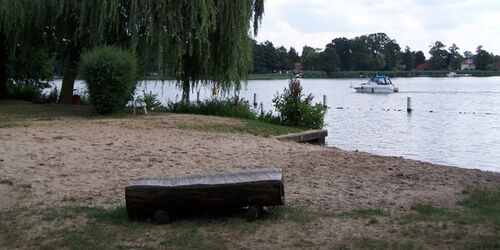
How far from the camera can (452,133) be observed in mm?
27266

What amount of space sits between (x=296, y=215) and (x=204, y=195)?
1028 millimetres

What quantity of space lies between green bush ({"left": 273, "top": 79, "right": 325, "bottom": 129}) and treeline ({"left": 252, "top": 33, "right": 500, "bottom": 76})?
88483 mm

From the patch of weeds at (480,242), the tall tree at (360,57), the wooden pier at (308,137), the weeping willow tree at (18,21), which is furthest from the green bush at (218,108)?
the tall tree at (360,57)

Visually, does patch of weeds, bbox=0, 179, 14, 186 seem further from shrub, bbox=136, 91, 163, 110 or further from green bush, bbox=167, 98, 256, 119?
shrub, bbox=136, 91, 163, 110

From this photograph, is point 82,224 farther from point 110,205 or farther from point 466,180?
point 466,180

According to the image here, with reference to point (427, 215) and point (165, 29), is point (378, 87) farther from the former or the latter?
point (427, 215)

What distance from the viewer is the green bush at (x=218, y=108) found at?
789 inches

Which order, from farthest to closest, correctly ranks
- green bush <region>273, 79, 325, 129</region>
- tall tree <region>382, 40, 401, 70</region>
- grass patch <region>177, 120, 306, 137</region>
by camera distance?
tall tree <region>382, 40, 401, 70</region>, green bush <region>273, 79, 325, 129</region>, grass patch <region>177, 120, 306, 137</region>

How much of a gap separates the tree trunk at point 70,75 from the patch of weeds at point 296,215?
16.2 m

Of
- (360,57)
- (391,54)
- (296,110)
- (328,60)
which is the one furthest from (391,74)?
(296,110)

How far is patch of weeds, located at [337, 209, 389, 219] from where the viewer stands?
6.42 meters

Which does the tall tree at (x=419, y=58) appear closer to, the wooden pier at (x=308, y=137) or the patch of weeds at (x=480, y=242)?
the wooden pier at (x=308, y=137)

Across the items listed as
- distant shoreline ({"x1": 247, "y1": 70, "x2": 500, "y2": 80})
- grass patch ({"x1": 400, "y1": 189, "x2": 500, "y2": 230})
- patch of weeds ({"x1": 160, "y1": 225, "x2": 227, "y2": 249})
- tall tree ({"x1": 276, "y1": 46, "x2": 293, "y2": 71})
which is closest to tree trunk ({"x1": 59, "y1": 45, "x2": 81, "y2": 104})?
patch of weeds ({"x1": 160, "y1": 225, "x2": 227, "y2": 249})

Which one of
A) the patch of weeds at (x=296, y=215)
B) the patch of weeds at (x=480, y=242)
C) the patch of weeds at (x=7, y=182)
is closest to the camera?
the patch of weeds at (x=480, y=242)
